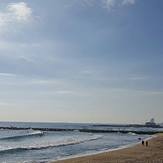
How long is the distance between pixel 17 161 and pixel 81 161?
273 inches

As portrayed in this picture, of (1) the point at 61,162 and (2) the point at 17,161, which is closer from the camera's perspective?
(1) the point at 61,162

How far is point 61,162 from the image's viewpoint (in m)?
35.8

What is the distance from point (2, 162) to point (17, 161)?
1.57 metres

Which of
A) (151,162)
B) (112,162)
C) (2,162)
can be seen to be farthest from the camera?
(2,162)

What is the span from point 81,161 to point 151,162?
260 inches

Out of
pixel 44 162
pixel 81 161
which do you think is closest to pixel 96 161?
pixel 81 161

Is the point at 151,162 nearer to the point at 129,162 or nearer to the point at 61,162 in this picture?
the point at 129,162

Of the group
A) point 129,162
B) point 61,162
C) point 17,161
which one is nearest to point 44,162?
point 61,162

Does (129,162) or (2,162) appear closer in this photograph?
(129,162)

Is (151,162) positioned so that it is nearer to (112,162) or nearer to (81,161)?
(112,162)

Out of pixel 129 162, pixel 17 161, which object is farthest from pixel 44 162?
pixel 129 162

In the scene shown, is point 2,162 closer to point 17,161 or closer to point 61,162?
point 17,161

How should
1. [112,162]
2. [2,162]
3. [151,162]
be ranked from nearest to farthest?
[151,162]
[112,162]
[2,162]

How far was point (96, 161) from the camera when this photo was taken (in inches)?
1414
